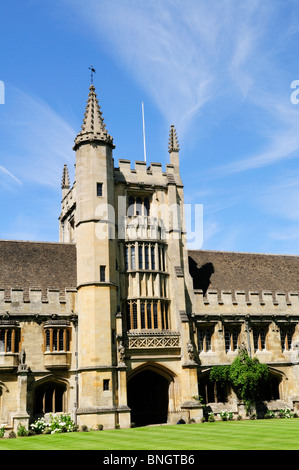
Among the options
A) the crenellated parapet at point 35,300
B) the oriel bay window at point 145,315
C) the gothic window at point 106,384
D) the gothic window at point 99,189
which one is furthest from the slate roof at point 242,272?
the gothic window at point 106,384

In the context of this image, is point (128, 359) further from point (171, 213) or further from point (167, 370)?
point (171, 213)

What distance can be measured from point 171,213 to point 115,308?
24.1 ft

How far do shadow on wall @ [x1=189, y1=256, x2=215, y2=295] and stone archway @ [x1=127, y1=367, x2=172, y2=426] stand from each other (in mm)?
6444

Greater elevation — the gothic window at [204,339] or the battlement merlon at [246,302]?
the battlement merlon at [246,302]

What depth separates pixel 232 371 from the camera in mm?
32031

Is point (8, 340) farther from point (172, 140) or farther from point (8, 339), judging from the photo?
point (172, 140)

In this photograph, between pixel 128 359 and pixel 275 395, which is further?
pixel 275 395

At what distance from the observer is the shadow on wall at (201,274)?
116 feet

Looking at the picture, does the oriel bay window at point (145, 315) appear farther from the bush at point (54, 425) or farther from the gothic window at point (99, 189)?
the gothic window at point (99, 189)

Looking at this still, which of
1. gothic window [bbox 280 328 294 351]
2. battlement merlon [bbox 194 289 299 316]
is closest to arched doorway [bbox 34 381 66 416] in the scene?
battlement merlon [bbox 194 289 299 316]

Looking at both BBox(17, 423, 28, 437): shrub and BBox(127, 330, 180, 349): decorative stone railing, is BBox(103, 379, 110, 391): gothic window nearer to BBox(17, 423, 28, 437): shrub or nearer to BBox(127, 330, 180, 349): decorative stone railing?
BBox(127, 330, 180, 349): decorative stone railing
